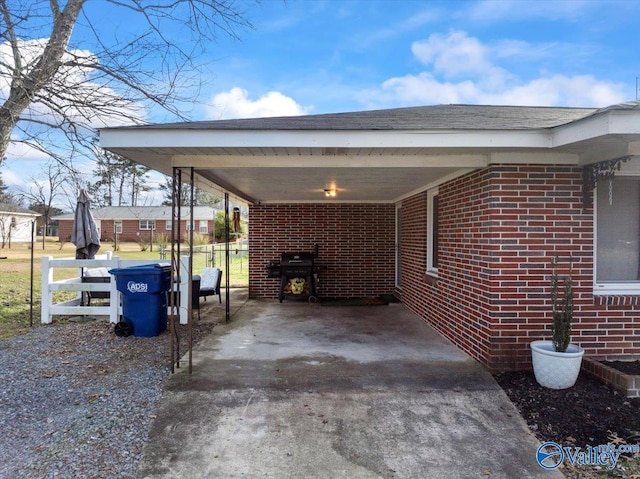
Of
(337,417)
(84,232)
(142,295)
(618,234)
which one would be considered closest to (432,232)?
(618,234)

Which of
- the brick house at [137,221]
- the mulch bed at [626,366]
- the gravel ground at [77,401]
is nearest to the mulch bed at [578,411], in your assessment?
the mulch bed at [626,366]

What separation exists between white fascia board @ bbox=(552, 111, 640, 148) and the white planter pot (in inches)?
73.2

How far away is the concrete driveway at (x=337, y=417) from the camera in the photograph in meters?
2.54

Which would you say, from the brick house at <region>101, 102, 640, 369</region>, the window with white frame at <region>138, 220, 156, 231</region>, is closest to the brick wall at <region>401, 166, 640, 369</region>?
the brick house at <region>101, 102, 640, 369</region>

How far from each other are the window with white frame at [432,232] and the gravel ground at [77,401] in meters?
3.79

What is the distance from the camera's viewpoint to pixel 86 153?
26.2ft

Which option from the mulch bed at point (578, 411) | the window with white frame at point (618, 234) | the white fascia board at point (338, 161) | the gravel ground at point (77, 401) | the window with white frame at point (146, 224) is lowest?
the gravel ground at point (77, 401)

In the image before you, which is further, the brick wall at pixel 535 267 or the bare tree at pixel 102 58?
the bare tree at pixel 102 58

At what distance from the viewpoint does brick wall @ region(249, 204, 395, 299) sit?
924cm

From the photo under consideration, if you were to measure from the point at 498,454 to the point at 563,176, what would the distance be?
2.84 metres

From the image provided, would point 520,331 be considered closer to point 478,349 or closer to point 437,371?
point 478,349

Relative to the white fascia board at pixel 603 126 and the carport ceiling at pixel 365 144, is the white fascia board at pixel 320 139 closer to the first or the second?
the carport ceiling at pixel 365 144

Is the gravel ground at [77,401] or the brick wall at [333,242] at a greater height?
the brick wall at [333,242]

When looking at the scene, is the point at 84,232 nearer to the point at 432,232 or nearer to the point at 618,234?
the point at 432,232
